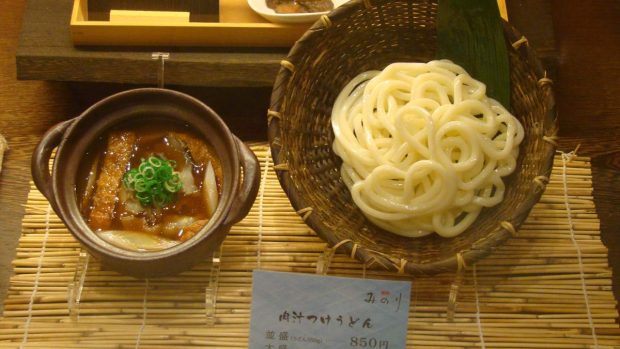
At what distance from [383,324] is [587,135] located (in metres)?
0.98

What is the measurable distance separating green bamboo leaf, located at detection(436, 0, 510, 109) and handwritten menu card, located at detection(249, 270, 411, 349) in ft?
2.15

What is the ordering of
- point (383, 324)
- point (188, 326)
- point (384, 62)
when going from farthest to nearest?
point (384, 62) < point (188, 326) < point (383, 324)

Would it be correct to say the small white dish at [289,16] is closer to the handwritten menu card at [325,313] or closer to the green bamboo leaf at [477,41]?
the green bamboo leaf at [477,41]

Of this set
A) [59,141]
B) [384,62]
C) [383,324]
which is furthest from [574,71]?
[59,141]

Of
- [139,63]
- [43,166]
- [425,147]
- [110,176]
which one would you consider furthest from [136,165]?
[425,147]

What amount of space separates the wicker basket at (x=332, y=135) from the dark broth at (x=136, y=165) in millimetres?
210

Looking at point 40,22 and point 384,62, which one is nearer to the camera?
point 384,62

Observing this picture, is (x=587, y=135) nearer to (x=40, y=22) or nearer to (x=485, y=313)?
(x=485, y=313)

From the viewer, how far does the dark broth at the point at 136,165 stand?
1.63 meters

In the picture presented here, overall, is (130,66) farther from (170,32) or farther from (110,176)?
(110,176)

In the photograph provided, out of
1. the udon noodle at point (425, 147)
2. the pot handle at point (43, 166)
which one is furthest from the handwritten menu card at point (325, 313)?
the pot handle at point (43, 166)

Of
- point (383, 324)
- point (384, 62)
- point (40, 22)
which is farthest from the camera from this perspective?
point (40, 22)

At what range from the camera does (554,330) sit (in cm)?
Answer: 171

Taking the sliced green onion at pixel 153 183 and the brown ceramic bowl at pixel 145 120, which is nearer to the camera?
the brown ceramic bowl at pixel 145 120
